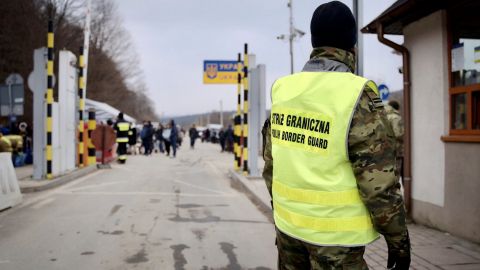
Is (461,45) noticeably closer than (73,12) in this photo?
Yes

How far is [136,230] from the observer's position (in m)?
6.18

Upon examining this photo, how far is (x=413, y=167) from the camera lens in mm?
6375

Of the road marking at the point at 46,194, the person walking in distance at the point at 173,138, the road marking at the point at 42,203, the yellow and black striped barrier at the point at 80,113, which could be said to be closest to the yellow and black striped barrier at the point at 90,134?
the yellow and black striped barrier at the point at 80,113

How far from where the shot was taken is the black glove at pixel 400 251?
201 cm

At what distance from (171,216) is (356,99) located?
18.5 feet

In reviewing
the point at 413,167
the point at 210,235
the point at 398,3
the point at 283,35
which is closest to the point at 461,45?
the point at 398,3

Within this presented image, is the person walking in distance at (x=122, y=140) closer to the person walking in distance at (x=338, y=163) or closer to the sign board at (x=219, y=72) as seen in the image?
the sign board at (x=219, y=72)

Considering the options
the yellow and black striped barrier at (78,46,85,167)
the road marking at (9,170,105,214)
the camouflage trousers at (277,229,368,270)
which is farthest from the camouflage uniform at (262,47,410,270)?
the yellow and black striped barrier at (78,46,85,167)

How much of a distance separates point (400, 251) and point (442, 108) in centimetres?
423

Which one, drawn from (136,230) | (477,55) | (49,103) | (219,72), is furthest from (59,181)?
(219,72)

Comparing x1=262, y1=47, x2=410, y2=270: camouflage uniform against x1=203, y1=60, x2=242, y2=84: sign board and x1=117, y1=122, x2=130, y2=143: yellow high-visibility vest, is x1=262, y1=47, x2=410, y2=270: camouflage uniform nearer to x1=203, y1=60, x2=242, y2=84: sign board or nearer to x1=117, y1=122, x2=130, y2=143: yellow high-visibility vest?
x1=117, y1=122, x2=130, y2=143: yellow high-visibility vest

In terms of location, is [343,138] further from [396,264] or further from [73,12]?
[73,12]

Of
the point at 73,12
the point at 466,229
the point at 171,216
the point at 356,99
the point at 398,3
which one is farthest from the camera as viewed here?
the point at 73,12

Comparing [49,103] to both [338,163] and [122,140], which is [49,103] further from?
[338,163]
